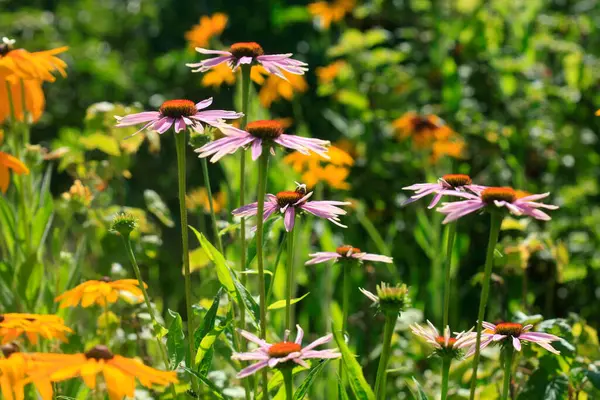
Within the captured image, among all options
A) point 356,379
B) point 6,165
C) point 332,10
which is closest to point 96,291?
point 6,165

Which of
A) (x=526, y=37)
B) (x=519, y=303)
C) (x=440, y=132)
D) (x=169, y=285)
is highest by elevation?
(x=526, y=37)

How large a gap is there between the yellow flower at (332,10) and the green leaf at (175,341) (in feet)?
7.39

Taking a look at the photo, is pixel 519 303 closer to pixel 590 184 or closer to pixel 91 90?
pixel 590 184

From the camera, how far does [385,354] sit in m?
1.02

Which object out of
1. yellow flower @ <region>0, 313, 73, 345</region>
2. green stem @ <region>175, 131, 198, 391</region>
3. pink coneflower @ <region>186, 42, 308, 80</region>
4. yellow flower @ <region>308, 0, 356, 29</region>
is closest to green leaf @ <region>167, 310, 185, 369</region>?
green stem @ <region>175, 131, 198, 391</region>

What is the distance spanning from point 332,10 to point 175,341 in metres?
2.33

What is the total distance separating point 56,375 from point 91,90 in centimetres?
335

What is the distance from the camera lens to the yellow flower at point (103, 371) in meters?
0.88

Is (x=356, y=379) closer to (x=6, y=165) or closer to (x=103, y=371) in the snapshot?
(x=103, y=371)

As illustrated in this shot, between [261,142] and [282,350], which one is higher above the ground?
[261,142]

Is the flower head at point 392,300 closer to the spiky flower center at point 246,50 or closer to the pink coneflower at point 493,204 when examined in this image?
the pink coneflower at point 493,204

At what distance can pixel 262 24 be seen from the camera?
4.02 metres

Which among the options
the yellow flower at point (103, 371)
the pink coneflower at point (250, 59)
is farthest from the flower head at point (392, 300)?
the pink coneflower at point (250, 59)

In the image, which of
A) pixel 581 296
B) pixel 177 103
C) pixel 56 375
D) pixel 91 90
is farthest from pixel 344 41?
pixel 56 375
